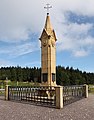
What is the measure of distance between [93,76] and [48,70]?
4212 inches

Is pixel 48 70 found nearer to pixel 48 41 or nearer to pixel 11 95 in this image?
pixel 48 41

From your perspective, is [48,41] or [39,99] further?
[48,41]

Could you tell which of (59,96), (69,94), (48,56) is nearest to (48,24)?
(48,56)

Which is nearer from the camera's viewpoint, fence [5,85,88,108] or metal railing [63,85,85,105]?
metal railing [63,85,85,105]

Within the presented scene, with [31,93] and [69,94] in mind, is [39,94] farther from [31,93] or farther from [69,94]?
[69,94]

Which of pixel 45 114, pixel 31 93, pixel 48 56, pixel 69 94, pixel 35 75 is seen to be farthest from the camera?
pixel 35 75

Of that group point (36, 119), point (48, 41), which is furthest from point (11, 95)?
point (36, 119)

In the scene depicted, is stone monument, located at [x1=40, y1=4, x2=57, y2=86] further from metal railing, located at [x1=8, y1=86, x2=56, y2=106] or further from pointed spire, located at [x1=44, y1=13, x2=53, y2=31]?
metal railing, located at [x1=8, y1=86, x2=56, y2=106]

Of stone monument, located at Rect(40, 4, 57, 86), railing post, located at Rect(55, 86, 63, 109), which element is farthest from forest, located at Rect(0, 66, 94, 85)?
railing post, located at Rect(55, 86, 63, 109)

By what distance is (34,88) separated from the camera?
17375 millimetres

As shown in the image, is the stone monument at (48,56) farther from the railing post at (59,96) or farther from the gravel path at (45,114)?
the gravel path at (45,114)

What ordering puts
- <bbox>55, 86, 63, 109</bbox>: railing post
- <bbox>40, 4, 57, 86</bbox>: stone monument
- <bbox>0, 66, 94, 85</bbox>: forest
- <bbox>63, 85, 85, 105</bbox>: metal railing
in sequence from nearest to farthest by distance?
<bbox>55, 86, 63, 109</bbox>: railing post < <bbox>63, 85, 85, 105</bbox>: metal railing < <bbox>40, 4, 57, 86</bbox>: stone monument < <bbox>0, 66, 94, 85</bbox>: forest

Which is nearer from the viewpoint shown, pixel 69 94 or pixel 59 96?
pixel 59 96

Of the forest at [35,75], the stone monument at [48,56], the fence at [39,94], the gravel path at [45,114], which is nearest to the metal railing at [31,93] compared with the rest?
the fence at [39,94]
